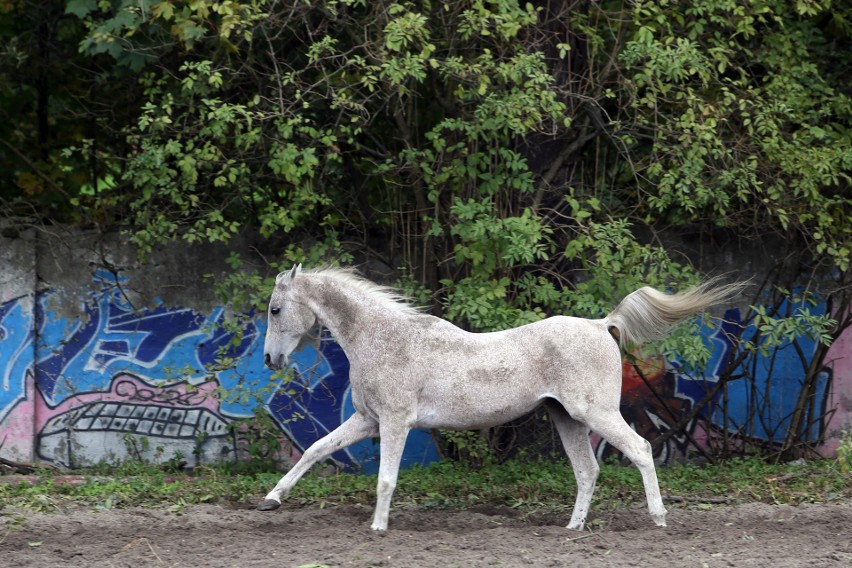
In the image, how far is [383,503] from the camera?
6.40 metres

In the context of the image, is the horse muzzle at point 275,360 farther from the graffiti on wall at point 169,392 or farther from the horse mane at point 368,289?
the graffiti on wall at point 169,392

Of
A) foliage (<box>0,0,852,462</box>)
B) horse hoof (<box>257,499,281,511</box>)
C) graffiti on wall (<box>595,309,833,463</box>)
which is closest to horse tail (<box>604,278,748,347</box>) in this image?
foliage (<box>0,0,852,462</box>)

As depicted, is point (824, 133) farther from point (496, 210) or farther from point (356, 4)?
point (356, 4)

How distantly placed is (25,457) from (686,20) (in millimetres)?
6867

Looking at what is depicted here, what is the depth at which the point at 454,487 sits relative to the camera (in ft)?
25.3

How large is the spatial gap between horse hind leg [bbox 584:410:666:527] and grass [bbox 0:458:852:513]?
2.88 feet

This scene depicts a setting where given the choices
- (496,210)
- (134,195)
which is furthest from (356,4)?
(134,195)

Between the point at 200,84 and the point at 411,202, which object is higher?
the point at 200,84

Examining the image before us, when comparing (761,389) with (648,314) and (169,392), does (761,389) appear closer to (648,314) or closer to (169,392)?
(648,314)

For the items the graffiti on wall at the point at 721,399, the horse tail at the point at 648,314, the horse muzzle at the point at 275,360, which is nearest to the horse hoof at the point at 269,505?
the horse muzzle at the point at 275,360

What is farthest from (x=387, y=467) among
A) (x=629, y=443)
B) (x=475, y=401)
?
(x=629, y=443)

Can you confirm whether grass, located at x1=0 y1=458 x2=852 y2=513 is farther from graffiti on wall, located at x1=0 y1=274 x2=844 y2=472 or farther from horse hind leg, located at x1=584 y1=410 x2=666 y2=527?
horse hind leg, located at x1=584 y1=410 x2=666 y2=527

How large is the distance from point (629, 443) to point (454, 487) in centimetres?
180

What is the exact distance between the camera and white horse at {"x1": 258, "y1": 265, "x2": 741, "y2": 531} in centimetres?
644
